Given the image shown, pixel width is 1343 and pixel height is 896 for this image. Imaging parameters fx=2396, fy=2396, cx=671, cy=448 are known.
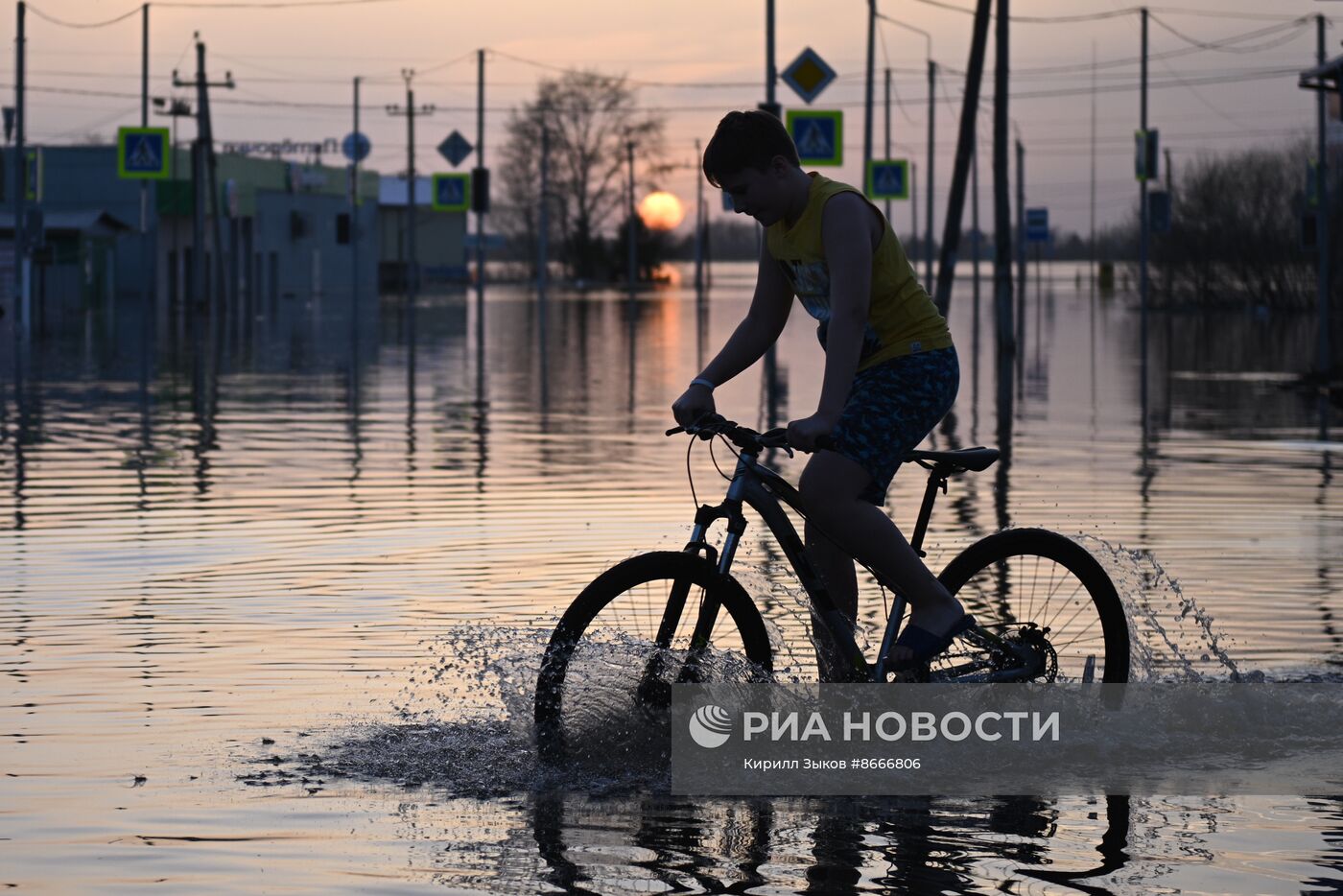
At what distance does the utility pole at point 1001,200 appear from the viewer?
32.8 m

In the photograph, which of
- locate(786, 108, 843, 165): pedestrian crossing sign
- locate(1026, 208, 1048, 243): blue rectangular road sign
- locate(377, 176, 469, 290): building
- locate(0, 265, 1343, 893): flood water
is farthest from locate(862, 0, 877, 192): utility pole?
locate(377, 176, 469, 290): building

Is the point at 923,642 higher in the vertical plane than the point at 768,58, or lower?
lower

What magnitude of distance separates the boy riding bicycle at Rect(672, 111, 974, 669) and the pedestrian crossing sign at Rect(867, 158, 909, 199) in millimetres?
37094

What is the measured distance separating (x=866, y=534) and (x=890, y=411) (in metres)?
0.32

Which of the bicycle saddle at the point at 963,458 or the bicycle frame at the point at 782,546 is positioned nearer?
the bicycle frame at the point at 782,546

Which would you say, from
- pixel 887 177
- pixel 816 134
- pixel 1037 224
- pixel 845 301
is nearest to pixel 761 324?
pixel 845 301

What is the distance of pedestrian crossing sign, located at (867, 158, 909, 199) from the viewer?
1693 inches

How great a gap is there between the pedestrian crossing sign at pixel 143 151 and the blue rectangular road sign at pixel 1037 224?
3634 cm

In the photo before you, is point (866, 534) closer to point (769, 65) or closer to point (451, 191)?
point (769, 65)

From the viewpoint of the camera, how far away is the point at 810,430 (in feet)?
18.9

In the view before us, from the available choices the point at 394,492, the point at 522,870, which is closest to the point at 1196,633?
the point at 522,870

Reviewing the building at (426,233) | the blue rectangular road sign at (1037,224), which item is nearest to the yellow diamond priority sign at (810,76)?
the blue rectangular road sign at (1037,224)

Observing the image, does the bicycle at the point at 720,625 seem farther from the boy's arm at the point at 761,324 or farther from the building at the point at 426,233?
the building at the point at 426,233

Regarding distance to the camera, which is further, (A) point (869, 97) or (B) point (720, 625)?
(A) point (869, 97)
